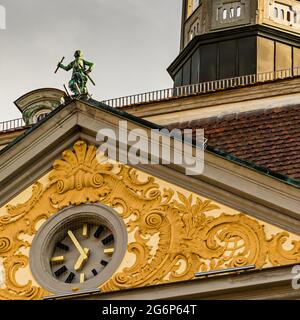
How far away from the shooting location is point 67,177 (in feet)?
94.0

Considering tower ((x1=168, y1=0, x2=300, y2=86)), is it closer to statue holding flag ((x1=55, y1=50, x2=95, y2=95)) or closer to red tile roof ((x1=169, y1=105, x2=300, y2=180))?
red tile roof ((x1=169, y1=105, x2=300, y2=180))

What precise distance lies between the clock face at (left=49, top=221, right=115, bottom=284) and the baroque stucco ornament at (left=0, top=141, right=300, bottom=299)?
343 millimetres

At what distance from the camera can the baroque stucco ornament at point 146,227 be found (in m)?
27.1

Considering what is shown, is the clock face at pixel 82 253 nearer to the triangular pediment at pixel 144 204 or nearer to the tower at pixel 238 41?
the triangular pediment at pixel 144 204

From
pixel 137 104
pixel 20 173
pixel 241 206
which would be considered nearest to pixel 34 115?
pixel 137 104

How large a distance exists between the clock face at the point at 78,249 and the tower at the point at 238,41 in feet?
28.5

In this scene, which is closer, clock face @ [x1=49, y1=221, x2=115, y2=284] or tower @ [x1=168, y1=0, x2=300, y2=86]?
clock face @ [x1=49, y1=221, x2=115, y2=284]

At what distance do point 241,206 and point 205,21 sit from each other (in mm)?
10709

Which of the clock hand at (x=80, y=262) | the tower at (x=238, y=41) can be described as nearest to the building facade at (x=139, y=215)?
the clock hand at (x=80, y=262)

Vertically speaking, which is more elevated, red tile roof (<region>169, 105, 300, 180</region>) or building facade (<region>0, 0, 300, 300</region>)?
red tile roof (<region>169, 105, 300, 180</region>)

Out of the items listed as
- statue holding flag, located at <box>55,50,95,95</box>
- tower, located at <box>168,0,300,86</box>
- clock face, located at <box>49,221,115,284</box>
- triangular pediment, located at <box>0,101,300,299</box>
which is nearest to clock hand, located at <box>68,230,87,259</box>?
clock face, located at <box>49,221,115,284</box>

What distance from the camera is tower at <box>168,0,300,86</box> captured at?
36.6 m

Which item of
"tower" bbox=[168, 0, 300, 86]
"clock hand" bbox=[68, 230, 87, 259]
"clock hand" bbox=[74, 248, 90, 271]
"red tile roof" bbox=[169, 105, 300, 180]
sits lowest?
"clock hand" bbox=[74, 248, 90, 271]
